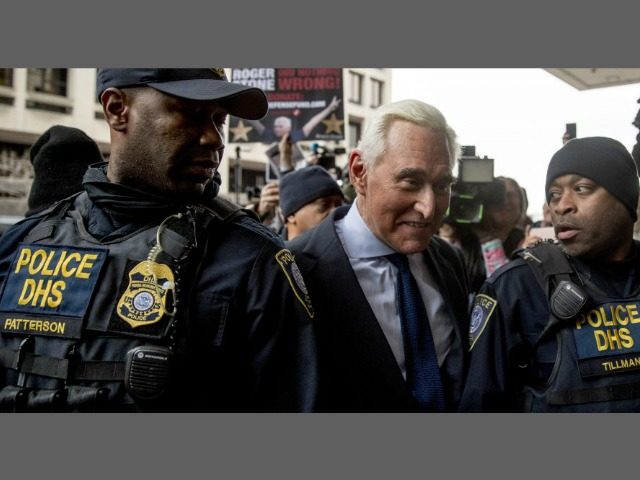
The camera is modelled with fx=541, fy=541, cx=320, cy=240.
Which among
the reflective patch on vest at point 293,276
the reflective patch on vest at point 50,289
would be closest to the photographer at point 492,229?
the reflective patch on vest at point 293,276

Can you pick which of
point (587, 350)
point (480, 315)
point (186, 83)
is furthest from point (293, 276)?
point (587, 350)

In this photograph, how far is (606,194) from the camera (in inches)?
67.3

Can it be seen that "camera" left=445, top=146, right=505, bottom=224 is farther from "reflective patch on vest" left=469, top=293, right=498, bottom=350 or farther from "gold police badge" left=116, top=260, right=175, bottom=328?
"gold police badge" left=116, top=260, right=175, bottom=328

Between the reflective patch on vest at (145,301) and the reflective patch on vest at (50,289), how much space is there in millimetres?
87

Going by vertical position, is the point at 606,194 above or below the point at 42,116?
below

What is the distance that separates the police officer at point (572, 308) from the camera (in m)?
1.62

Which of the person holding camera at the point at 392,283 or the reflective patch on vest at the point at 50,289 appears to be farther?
the person holding camera at the point at 392,283

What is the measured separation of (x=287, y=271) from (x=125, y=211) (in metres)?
0.46

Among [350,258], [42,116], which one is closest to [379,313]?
[350,258]

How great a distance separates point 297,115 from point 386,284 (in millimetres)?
3631

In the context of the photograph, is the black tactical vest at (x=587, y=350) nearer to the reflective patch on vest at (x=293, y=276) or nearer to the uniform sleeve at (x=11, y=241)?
the reflective patch on vest at (x=293, y=276)

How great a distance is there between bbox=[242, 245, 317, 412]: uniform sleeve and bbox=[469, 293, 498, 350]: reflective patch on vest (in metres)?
0.62

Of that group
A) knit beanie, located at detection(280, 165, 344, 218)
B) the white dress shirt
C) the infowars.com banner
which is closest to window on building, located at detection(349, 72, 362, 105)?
the infowars.com banner

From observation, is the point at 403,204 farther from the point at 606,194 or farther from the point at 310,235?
the point at 606,194
